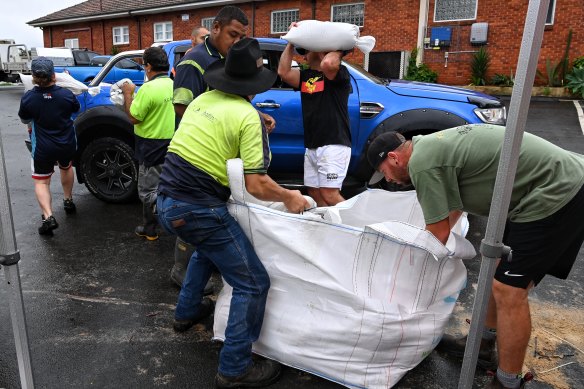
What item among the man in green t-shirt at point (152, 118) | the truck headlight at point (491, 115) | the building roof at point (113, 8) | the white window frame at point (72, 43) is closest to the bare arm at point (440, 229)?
the man in green t-shirt at point (152, 118)

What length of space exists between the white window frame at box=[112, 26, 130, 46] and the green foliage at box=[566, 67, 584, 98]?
2052 cm

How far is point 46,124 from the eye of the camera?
5.04m

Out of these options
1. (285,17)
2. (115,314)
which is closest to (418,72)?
(285,17)

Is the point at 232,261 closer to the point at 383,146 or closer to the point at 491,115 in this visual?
the point at 383,146

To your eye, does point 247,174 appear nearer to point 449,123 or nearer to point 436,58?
point 449,123

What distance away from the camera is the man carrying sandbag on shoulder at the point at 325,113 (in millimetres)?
3967

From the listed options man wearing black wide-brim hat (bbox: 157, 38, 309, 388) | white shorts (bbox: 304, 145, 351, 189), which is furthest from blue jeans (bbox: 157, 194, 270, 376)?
white shorts (bbox: 304, 145, 351, 189)

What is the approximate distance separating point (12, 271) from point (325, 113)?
257cm

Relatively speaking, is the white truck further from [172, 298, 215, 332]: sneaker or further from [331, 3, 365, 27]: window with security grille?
[172, 298, 215, 332]: sneaker

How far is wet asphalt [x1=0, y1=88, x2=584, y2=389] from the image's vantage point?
276 centimetres

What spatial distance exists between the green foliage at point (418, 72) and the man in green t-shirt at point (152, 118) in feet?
44.5

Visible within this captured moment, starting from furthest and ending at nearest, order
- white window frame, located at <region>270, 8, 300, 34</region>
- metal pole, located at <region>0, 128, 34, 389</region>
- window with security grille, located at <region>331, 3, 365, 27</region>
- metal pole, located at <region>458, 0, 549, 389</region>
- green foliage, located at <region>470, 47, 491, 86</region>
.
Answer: white window frame, located at <region>270, 8, 300, 34</region>, window with security grille, located at <region>331, 3, 365, 27</region>, green foliage, located at <region>470, 47, 491, 86</region>, metal pole, located at <region>0, 128, 34, 389</region>, metal pole, located at <region>458, 0, 549, 389</region>

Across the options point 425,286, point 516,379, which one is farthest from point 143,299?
point 516,379

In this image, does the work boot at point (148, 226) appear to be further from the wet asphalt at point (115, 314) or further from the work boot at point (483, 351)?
the work boot at point (483, 351)
